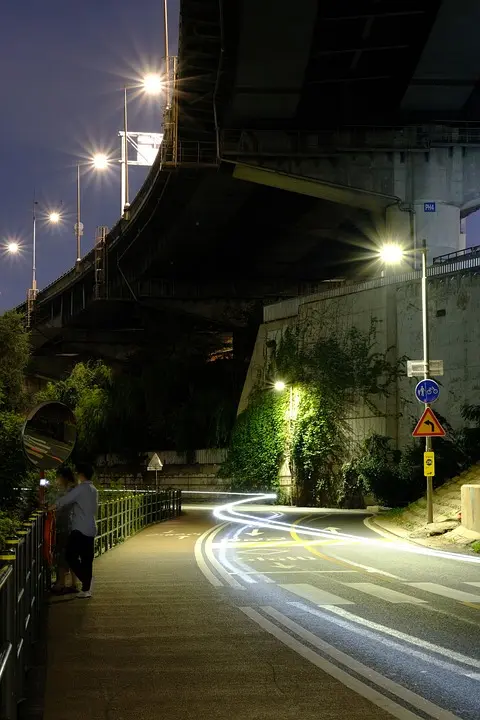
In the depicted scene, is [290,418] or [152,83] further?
[152,83]

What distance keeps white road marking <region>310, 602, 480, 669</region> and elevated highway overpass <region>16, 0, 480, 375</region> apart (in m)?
26.4

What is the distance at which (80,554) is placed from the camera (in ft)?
40.4

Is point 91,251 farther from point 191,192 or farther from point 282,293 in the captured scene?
point 191,192

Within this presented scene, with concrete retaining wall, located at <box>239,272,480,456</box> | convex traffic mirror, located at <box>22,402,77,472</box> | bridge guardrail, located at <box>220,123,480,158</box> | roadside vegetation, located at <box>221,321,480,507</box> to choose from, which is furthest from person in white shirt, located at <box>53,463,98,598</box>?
bridge guardrail, located at <box>220,123,480,158</box>

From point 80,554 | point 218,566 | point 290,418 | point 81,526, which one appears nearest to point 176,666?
point 81,526

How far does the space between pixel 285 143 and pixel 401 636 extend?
120 feet

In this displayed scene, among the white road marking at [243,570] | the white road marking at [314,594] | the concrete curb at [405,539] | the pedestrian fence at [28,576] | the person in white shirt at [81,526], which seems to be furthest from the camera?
the concrete curb at [405,539]

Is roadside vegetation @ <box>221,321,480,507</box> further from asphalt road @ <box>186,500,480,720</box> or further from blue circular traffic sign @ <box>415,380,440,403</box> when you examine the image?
asphalt road @ <box>186,500,480,720</box>

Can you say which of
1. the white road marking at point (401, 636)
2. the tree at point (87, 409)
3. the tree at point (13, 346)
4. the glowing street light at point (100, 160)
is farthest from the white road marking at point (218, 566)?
the glowing street light at point (100, 160)

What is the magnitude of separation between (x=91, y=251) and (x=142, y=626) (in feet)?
196

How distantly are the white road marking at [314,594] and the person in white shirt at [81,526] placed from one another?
2.86m

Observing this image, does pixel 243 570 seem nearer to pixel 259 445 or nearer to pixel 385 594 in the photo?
pixel 385 594

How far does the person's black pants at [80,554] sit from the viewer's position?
40.0 ft

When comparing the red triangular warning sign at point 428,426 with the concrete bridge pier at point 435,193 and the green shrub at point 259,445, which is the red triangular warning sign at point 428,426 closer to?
the concrete bridge pier at point 435,193
